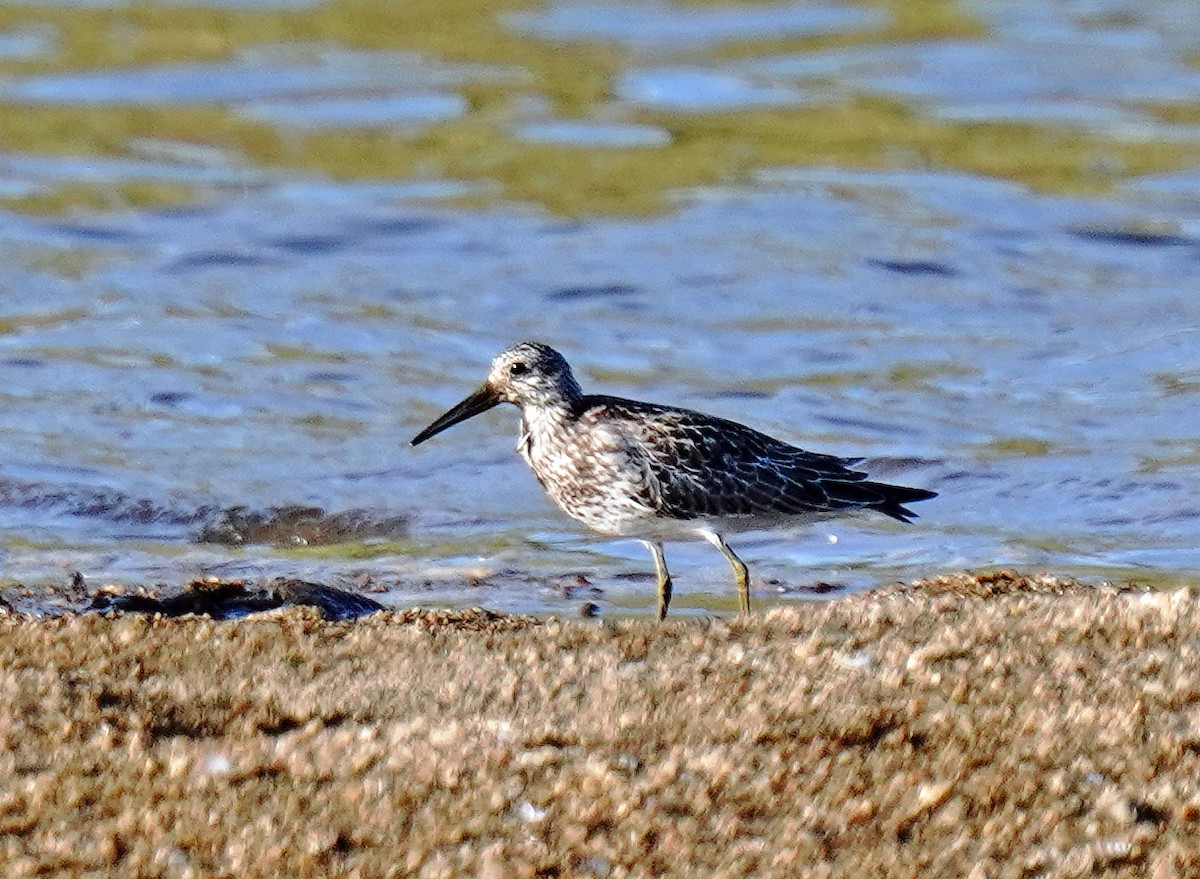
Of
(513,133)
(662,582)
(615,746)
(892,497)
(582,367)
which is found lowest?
(582,367)

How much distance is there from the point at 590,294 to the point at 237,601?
26.4ft

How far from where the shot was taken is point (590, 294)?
51.6ft

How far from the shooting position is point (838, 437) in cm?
1266

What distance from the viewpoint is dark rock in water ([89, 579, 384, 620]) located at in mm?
7750

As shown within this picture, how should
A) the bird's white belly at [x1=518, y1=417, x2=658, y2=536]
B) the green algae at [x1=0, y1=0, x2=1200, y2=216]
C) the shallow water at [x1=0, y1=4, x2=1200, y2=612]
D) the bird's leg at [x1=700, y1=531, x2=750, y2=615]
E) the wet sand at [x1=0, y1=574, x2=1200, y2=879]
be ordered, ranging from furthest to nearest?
the green algae at [x1=0, y1=0, x2=1200, y2=216] → the shallow water at [x1=0, y1=4, x2=1200, y2=612] → the bird's white belly at [x1=518, y1=417, x2=658, y2=536] → the bird's leg at [x1=700, y1=531, x2=750, y2=615] → the wet sand at [x1=0, y1=574, x2=1200, y2=879]

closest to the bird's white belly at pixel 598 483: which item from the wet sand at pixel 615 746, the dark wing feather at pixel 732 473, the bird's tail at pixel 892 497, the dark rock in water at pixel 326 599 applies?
the dark wing feather at pixel 732 473

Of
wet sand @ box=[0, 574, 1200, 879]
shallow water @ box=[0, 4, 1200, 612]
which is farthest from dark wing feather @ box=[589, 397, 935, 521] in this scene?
wet sand @ box=[0, 574, 1200, 879]

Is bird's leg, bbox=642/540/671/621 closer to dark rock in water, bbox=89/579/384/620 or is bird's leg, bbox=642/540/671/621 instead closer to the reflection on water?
the reflection on water

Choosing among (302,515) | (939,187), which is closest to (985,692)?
(302,515)

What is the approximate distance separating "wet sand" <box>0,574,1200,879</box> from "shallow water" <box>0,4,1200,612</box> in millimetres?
A: 2891

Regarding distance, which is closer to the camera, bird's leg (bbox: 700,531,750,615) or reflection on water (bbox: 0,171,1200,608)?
bird's leg (bbox: 700,531,750,615)

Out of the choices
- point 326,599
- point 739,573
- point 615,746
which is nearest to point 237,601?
point 326,599

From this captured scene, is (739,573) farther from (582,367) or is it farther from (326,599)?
(582,367)

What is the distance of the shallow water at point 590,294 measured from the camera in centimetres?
1070
